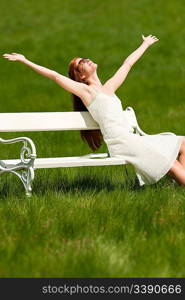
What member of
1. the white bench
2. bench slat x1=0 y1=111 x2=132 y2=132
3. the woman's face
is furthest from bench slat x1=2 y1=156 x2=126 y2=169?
the woman's face

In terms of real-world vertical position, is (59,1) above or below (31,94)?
above

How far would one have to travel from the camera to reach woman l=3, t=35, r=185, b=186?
5996 millimetres

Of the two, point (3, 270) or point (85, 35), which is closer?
point (3, 270)

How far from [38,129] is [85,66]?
2.40ft

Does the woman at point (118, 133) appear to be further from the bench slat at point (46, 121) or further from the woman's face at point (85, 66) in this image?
the bench slat at point (46, 121)

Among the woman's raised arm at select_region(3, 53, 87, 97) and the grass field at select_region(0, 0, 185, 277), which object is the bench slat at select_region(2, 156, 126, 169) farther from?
the woman's raised arm at select_region(3, 53, 87, 97)

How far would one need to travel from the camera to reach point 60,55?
15578mm

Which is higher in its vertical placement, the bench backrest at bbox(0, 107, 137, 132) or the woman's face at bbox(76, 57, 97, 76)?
the woman's face at bbox(76, 57, 97, 76)

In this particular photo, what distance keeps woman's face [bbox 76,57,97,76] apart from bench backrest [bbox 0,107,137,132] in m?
0.39

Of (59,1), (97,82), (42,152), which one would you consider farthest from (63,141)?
(59,1)

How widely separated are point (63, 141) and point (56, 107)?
9.94 feet

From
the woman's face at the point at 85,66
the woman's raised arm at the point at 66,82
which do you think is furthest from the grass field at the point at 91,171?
the woman's face at the point at 85,66

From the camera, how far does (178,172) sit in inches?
238

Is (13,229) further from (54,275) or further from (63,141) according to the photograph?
(63,141)
